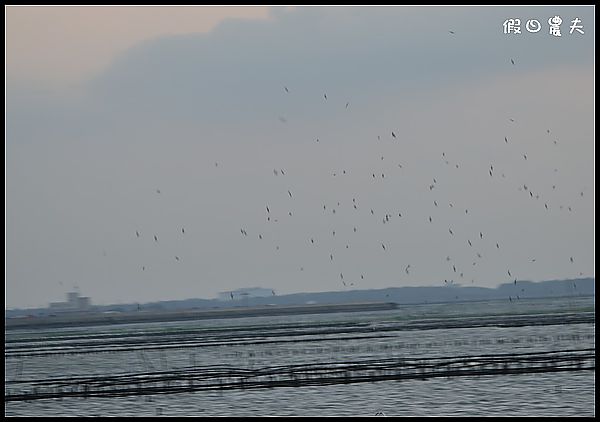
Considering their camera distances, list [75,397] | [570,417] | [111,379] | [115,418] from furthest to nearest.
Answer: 1. [111,379]
2. [75,397]
3. [115,418]
4. [570,417]

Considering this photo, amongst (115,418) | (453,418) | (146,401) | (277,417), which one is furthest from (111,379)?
(453,418)

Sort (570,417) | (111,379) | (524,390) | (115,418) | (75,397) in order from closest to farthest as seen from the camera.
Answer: (570,417) < (115,418) < (524,390) < (75,397) < (111,379)

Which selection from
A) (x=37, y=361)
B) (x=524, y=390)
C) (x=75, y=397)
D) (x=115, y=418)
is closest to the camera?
(x=115, y=418)

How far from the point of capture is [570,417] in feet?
132

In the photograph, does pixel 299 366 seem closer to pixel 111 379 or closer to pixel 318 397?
pixel 111 379

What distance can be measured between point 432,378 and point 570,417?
15.3 metres

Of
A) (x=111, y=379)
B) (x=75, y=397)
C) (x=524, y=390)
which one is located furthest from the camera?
(x=111, y=379)

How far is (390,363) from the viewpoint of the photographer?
6606 centimetres

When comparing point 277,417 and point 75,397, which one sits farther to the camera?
point 75,397

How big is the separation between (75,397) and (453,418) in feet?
71.6

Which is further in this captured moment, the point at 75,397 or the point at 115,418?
the point at 75,397

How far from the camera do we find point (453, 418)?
40812 mm

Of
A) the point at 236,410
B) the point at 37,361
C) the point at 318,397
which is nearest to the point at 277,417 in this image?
the point at 236,410

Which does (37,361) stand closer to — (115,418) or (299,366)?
(299,366)
